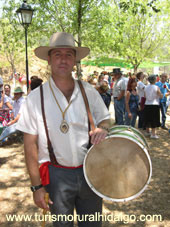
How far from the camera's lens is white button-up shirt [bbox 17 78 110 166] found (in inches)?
71.6

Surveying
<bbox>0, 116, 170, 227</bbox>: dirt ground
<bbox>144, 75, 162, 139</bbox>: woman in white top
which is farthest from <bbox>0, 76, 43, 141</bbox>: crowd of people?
<bbox>144, 75, 162, 139</bbox>: woman in white top

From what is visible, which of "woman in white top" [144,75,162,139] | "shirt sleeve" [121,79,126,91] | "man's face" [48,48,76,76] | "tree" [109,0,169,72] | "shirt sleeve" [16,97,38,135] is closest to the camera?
"shirt sleeve" [16,97,38,135]

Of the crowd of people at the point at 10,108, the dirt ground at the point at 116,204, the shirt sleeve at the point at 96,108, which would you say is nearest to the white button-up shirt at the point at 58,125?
the shirt sleeve at the point at 96,108

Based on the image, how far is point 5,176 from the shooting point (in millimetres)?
4637

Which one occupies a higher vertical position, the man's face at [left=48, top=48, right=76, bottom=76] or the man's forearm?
the man's face at [left=48, top=48, right=76, bottom=76]

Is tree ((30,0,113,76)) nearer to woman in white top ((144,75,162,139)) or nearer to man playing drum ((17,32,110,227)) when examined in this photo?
woman in white top ((144,75,162,139))

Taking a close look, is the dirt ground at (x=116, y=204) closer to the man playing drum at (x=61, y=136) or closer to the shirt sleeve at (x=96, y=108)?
the man playing drum at (x=61, y=136)

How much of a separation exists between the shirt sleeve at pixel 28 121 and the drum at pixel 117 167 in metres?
0.47

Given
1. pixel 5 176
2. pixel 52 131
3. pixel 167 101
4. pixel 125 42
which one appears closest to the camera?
pixel 52 131

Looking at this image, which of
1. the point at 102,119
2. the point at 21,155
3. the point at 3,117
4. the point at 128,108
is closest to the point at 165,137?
the point at 128,108

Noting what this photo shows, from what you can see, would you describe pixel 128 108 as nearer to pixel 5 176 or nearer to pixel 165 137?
pixel 165 137

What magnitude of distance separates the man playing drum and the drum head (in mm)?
77

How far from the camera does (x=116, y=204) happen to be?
3691 millimetres

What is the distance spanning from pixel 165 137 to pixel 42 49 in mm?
6245
